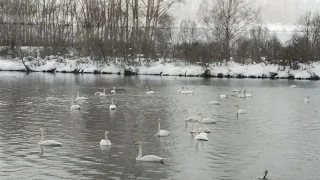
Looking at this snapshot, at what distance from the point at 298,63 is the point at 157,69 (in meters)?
15.9

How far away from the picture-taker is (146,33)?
61156mm

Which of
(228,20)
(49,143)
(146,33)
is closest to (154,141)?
(49,143)

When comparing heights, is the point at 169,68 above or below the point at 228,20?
below

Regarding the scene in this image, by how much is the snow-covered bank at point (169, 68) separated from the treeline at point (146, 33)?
1042 millimetres

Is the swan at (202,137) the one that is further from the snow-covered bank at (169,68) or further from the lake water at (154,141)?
the snow-covered bank at (169,68)

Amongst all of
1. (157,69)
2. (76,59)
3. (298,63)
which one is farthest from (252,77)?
(76,59)

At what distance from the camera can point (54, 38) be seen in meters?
64.3

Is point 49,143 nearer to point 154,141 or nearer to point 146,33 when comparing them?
point 154,141

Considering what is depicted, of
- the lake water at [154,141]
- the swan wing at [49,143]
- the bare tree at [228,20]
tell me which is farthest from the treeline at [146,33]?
the swan wing at [49,143]

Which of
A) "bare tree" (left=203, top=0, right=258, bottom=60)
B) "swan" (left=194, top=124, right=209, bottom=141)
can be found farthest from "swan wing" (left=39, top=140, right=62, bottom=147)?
"bare tree" (left=203, top=0, right=258, bottom=60)

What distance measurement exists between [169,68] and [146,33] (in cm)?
806

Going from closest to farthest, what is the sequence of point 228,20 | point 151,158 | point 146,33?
1. point 151,158
2. point 228,20
3. point 146,33

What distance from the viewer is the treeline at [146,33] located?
5528 centimetres

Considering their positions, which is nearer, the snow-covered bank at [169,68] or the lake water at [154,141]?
the lake water at [154,141]
